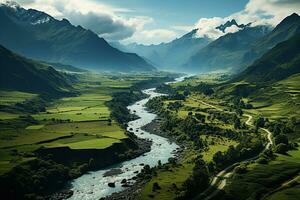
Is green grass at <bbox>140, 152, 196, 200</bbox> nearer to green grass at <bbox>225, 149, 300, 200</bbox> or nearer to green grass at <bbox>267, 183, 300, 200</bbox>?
green grass at <bbox>225, 149, 300, 200</bbox>

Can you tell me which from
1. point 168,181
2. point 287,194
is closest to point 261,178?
point 287,194

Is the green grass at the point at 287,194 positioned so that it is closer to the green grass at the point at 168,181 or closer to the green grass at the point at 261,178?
the green grass at the point at 261,178

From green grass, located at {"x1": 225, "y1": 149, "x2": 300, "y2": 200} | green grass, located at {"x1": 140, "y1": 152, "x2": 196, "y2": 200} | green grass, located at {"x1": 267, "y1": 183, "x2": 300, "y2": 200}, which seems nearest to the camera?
green grass, located at {"x1": 267, "y1": 183, "x2": 300, "y2": 200}

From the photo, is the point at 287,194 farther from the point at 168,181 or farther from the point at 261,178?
the point at 168,181

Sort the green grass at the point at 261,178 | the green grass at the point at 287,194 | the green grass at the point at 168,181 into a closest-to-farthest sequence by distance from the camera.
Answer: the green grass at the point at 287,194 < the green grass at the point at 168,181 < the green grass at the point at 261,178

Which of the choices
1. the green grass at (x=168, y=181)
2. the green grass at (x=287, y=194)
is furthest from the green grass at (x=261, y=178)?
the green grass at (x=168, y=181)

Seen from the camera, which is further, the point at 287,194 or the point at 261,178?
the point at 261,178

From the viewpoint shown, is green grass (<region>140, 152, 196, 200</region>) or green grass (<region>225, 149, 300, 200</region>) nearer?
green grass (<region>140, 152, 196, 200</region>)

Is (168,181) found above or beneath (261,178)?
beneath

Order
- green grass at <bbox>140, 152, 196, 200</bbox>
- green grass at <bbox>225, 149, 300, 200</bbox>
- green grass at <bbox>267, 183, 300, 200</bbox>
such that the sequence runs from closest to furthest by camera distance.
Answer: green grass at <bbox>267, 183, 300, 200</bbox>, green grass at <bbox>140, 152, 196, 200</bbox>, green grass at <bbox>225, 149, 300, 200</bbox>

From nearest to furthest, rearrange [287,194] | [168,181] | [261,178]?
[287,194]
[261,178]
[168,181]

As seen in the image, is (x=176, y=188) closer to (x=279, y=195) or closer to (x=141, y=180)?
(x=141, y=180)

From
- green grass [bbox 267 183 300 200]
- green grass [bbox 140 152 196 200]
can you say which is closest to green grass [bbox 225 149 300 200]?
green grass [bbox 267 183 300 200]

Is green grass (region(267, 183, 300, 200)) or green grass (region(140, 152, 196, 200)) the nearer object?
green grass (region(267, 183, 300, 200))
